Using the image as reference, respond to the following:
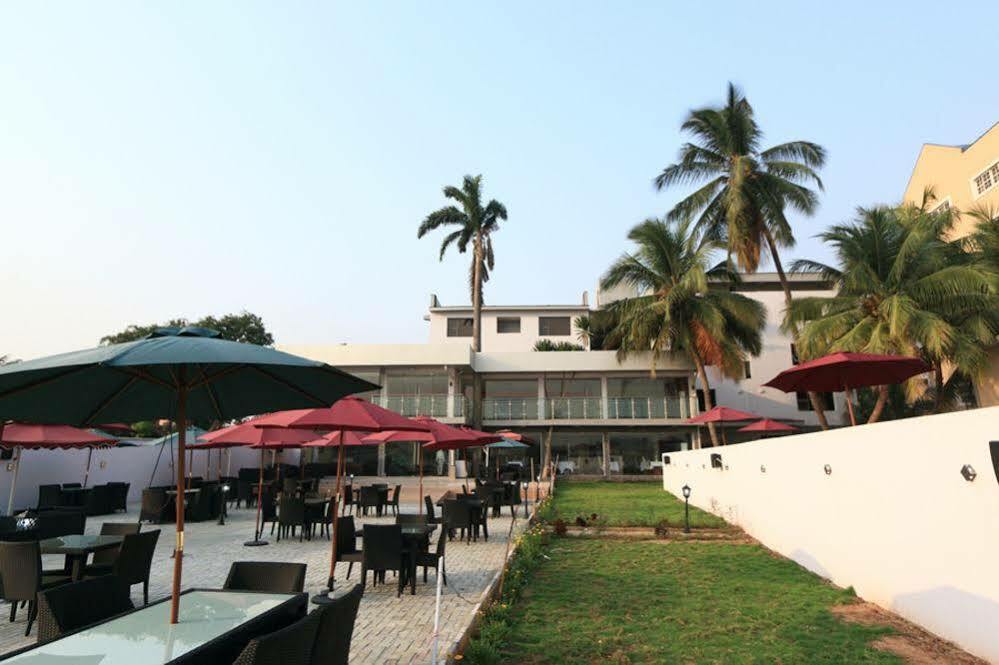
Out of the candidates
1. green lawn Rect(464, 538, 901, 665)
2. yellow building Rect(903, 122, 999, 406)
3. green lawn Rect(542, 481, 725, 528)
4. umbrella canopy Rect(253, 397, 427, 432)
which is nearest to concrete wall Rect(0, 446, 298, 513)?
umbrella canopy Rect(253, 397, 427, 432)

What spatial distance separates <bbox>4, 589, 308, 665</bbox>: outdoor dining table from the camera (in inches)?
116

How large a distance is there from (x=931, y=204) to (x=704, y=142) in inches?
458

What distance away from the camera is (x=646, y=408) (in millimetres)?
28172

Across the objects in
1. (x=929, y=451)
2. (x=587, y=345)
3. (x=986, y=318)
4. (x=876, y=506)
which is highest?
(x=587, y=345)

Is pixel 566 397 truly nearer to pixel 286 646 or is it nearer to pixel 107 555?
pixel 107 555

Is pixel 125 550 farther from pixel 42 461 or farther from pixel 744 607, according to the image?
pixel 42 461

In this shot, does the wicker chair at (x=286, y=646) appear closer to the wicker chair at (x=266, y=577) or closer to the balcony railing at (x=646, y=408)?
the wicker chair at (x=266, y=577)

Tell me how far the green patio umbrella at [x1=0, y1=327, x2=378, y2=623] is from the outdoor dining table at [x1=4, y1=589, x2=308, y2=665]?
206 mm

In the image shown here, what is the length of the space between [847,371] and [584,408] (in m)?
19.9

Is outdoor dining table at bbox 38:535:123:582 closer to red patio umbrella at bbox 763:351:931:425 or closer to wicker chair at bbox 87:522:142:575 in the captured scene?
wicker chair at bbox 87:522:142:575

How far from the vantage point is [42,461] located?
17.1 meters

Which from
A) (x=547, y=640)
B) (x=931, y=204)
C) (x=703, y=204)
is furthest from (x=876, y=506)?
(x=931, y=204)

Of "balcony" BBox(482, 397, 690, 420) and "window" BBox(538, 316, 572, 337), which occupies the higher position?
"window" BBox(538, 316, 572, 337)

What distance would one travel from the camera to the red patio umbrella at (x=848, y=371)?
342 inches
